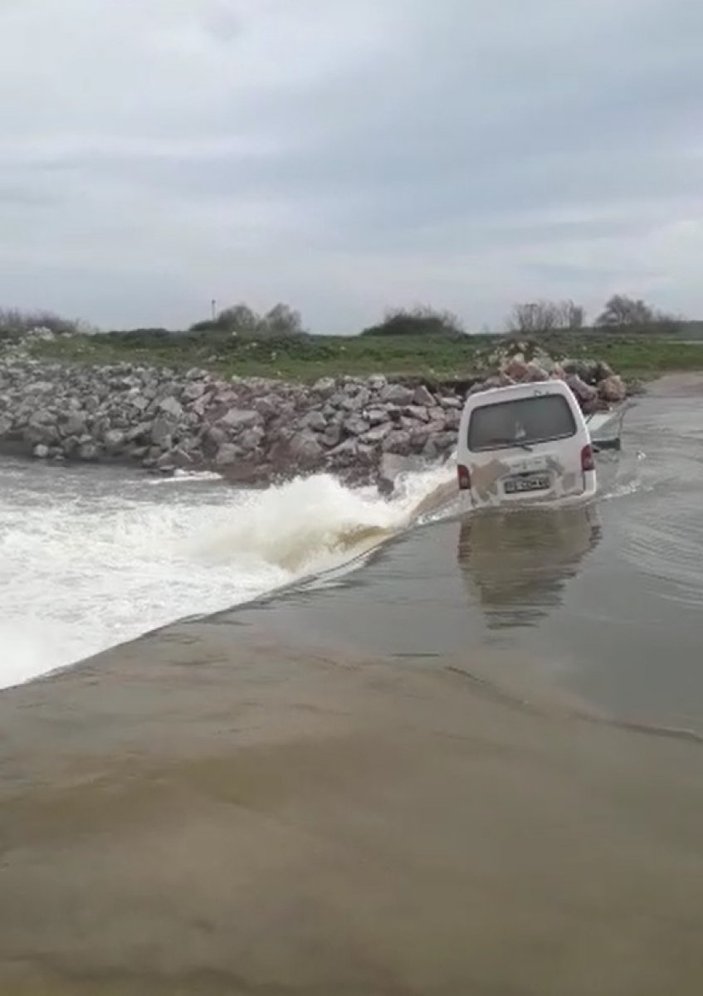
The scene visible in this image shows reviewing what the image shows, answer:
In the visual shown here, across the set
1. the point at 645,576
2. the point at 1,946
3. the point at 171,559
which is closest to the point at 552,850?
the point at 1,946

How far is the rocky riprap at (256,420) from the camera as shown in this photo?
89.8 ft

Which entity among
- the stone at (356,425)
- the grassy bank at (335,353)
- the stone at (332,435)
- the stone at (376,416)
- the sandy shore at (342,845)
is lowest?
the sandy shore at (342,845)

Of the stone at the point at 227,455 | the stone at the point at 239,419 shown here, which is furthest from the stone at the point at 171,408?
the stone at the point at 227,455

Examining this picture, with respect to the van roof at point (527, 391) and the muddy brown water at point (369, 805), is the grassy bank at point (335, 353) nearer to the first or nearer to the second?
the van roof at point (527, 391)

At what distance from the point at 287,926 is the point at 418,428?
24.2 metres

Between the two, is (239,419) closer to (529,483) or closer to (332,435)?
(332,435)

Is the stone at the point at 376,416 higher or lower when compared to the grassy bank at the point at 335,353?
lower

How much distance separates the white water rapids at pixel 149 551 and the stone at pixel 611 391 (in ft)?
44.2

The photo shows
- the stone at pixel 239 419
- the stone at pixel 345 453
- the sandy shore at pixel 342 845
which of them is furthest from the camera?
the stone at pixel 239 419

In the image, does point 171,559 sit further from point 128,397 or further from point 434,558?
point 128,397

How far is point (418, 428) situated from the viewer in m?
27.9

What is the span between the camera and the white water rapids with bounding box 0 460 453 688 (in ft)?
33.9

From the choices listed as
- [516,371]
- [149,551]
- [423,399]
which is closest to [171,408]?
[423,399]

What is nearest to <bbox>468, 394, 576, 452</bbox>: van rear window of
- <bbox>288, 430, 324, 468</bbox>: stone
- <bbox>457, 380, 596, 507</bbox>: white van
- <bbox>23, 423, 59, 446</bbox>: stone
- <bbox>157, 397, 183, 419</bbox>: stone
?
<bbox>457, 380, 596, 507</bbox>: white van
